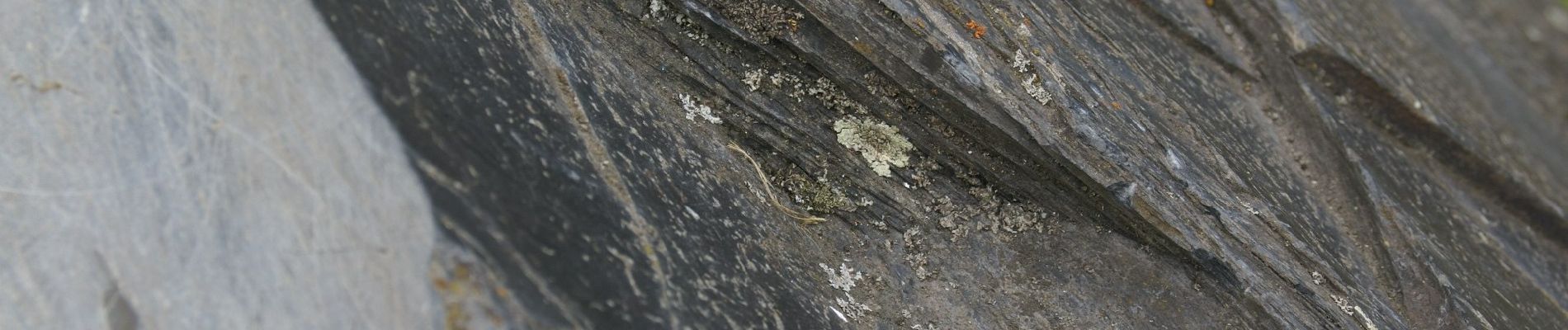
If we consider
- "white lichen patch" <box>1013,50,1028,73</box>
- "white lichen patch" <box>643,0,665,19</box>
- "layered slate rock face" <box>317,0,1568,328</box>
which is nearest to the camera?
"layered slate rock face" <box>317,0,1568,328</box>

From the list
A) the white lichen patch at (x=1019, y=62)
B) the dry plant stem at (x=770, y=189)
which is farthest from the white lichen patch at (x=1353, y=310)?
the dry plant stem at (x=770, y=189)

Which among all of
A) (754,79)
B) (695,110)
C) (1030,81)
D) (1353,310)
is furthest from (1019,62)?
(1353,310)

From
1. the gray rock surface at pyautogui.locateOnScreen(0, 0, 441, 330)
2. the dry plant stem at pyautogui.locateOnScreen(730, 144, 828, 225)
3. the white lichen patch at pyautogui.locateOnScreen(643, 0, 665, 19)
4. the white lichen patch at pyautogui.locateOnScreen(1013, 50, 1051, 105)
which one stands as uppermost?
the white lichen patch at pyautogui.locateOnScreen(1013, 50, 1051, 105)

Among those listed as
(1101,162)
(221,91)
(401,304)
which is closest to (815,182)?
(1101,162)

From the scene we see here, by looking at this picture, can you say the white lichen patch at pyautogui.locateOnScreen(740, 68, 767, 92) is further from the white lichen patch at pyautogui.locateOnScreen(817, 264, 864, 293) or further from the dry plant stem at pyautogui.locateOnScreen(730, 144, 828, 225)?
the white lichen patch at pyautogui.locateOnScreen(817, 264, 864, 293)

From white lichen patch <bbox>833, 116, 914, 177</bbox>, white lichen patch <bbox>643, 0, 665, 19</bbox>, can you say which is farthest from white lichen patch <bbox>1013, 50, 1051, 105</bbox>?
white lichen patch <bbox>643, 0, 665, 19</bbox>

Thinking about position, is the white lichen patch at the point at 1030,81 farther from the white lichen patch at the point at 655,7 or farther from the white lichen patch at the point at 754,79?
the white lichen patch at the point at 655,7

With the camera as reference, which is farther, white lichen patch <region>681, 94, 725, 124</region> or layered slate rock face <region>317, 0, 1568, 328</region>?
white lichen patch <region>681, 94, 725, 124</region>

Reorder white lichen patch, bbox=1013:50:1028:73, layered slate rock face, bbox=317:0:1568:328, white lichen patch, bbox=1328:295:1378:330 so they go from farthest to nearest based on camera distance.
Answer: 1. white lichen patch, bbox=1328:295:1378:330
2. white lichen patch, bbox=1013:50:1028:73
3. layered slate rock face, bbox=317:0:1568:328
